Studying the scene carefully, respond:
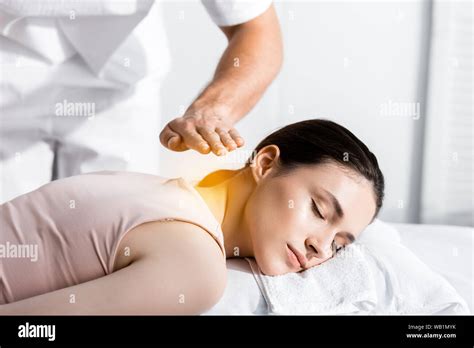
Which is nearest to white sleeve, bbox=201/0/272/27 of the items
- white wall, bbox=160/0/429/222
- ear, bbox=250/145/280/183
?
white wall, bbox=160/0/429/222

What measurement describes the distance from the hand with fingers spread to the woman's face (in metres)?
0.09

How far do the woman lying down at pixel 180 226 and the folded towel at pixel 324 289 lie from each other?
1 centimetres

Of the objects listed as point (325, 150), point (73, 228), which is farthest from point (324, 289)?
point (73, 228)

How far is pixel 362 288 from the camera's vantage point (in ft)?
2.45

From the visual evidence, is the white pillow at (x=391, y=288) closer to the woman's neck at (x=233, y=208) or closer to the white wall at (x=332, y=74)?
the woman's neck at (x=233, y=208)

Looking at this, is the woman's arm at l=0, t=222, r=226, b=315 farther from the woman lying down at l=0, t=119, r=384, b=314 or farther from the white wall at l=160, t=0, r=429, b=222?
the white wall at l=160, t=0, r=429, b=222

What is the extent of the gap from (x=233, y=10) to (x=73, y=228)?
14.1 inches

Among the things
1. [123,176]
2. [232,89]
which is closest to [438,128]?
[232,89]

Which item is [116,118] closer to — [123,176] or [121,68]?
[121,68]

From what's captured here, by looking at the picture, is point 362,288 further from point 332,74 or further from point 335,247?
point 332,74

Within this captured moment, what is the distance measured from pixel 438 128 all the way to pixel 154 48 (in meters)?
0.42

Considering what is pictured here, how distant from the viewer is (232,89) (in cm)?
81

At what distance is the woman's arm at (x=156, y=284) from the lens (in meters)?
0.58

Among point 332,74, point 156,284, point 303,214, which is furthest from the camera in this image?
point 332,74
